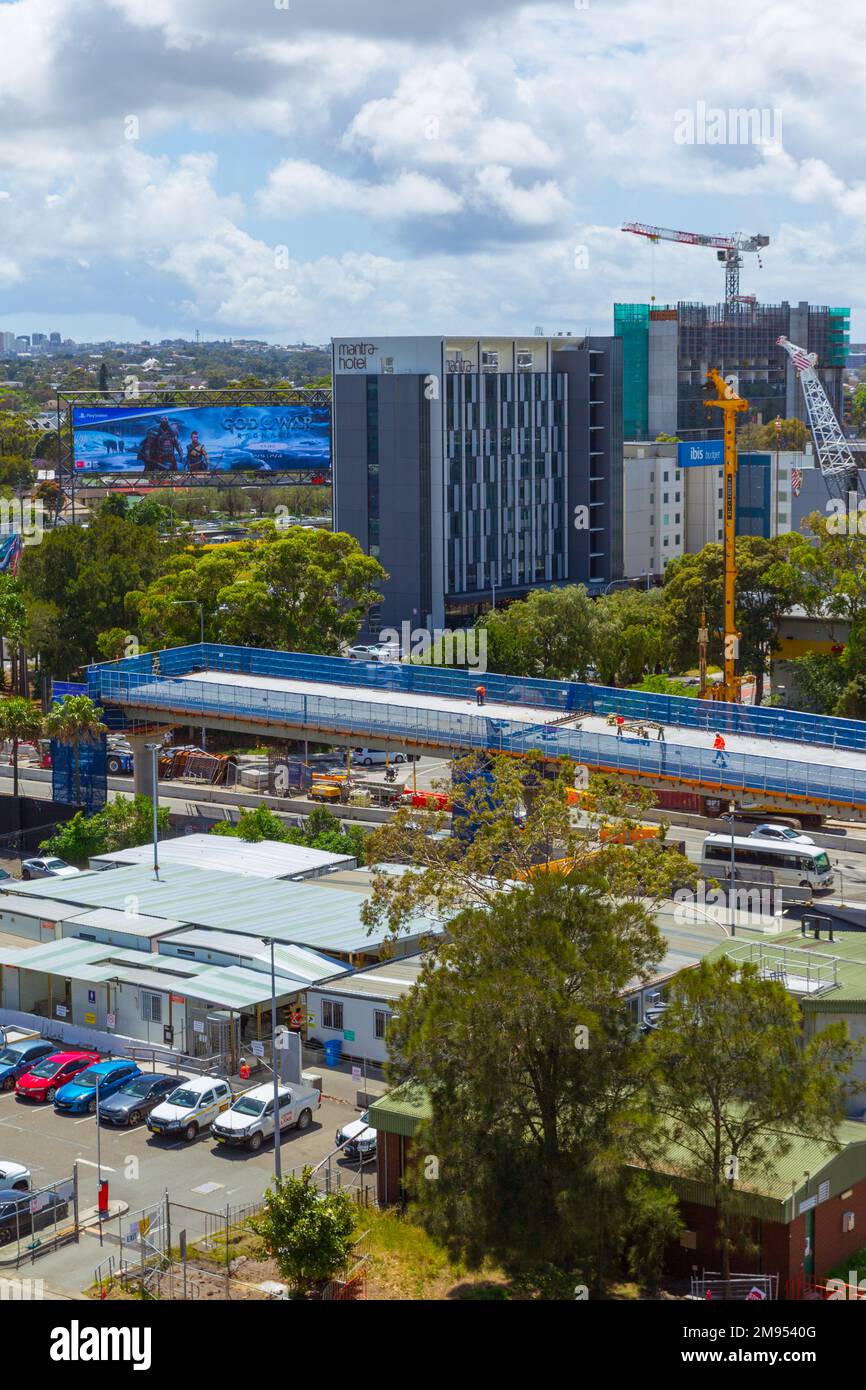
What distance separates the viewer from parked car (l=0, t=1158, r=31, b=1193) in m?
26.5

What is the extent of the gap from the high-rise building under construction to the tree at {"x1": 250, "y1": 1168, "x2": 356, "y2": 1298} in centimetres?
12233

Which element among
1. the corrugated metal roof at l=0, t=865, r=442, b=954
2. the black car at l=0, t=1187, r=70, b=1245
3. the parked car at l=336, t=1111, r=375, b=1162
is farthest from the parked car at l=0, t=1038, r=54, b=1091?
the parked car at l=336, t=1111, r=375, b=1162

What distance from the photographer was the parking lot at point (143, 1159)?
26.7 m

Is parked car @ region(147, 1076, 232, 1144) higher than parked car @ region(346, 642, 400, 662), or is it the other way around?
parked car @ region(346, 642, 400, 662)

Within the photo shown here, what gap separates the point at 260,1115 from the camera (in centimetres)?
2908

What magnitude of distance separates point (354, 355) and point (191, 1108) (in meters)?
67.3

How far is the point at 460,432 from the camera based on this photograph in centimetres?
9094

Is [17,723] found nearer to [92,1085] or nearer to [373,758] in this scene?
[373,758]

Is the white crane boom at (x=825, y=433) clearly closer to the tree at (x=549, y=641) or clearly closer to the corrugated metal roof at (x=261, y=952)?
the tree at (x=549, y=641)

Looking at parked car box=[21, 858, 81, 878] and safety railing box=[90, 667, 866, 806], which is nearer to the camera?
safety railing box=[90, 667, 866, 806]

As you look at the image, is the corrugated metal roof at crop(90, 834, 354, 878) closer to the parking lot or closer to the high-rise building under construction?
the parking lot

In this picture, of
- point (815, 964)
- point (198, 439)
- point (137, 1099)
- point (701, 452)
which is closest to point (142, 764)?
point (137, 1099)
